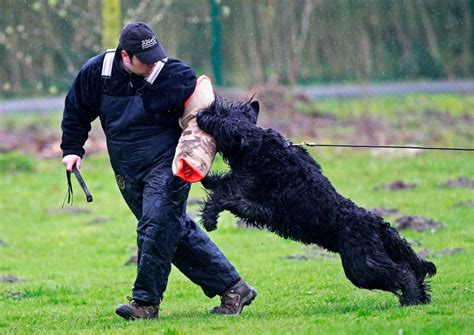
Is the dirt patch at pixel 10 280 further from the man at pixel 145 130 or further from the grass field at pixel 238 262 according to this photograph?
the man at pixel 145 130

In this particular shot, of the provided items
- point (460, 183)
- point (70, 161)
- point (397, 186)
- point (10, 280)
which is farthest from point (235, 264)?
point (460, 183)

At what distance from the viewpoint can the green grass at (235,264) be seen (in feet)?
21.2

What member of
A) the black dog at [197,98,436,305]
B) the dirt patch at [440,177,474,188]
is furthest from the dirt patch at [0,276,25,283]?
the dirt patch at [440,177,474,188]

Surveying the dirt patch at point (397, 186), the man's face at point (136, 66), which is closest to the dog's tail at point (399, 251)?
the man's face at point (136, 66)

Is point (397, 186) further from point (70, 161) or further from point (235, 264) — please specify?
point (70, 161)

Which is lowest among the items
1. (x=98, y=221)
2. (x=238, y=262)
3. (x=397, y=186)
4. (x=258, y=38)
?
(x=98, y=221)

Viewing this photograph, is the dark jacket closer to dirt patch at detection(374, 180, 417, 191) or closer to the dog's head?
the dog's head

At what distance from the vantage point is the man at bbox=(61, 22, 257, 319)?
21.9 ft

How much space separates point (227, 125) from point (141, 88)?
634 millimetres

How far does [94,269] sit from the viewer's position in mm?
10000

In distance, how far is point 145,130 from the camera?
6750mm

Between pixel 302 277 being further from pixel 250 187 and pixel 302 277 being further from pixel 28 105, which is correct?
pixel 28 105

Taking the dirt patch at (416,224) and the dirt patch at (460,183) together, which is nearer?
the dirt patch at (416,224)

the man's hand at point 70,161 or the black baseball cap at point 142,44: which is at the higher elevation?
the black baseball cap at point 142,44
